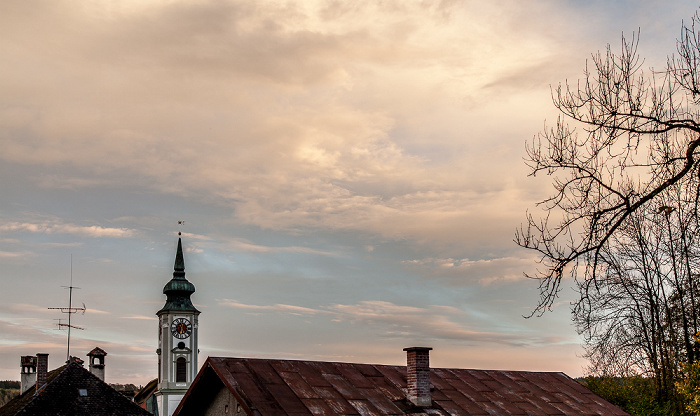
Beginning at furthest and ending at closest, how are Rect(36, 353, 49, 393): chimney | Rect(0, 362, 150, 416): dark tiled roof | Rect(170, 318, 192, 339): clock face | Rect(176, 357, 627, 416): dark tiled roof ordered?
1. Rect(170, 318, 192, 339): clock face
2. Rect(36, 353, 49, 393): chimney
3. Rect(0, 362, 150, 416): dark tiled roof
4. Rect(176, 357, 627, 416): dark tiled roof

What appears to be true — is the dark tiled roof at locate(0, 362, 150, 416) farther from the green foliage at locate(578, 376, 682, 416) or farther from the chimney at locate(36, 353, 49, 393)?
the green foliage at locate(578, 376, 682, 416)

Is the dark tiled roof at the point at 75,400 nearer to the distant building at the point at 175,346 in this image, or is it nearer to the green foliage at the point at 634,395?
the green foliage at the point at 634,395

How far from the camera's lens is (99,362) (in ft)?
151

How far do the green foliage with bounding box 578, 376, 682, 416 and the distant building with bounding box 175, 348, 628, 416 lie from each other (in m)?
5.52

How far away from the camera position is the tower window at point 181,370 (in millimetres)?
67562

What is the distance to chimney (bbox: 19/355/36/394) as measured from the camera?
4356 cm

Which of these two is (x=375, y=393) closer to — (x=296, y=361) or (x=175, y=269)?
(x=296, y=361)

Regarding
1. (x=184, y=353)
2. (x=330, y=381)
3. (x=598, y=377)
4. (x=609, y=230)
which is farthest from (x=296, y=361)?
(x=184, y=353)

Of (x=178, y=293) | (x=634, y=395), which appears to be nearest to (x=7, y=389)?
(x=178, y=293)

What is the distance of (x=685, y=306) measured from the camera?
87.6ft

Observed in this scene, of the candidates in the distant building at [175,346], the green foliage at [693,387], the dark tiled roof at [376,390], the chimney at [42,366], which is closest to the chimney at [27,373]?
the chimney at [42,366]

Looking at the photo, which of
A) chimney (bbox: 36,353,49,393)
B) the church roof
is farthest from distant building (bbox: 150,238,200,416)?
chimney (bbox: 36,353,49,393)

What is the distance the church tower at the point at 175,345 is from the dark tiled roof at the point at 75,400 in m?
29.3

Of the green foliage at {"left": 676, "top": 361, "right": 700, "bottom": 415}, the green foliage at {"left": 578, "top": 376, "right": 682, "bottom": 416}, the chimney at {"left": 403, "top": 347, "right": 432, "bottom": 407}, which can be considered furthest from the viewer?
the green foliage at {"left": 578, "top": 376, "right": 682, "bottom": 416}
